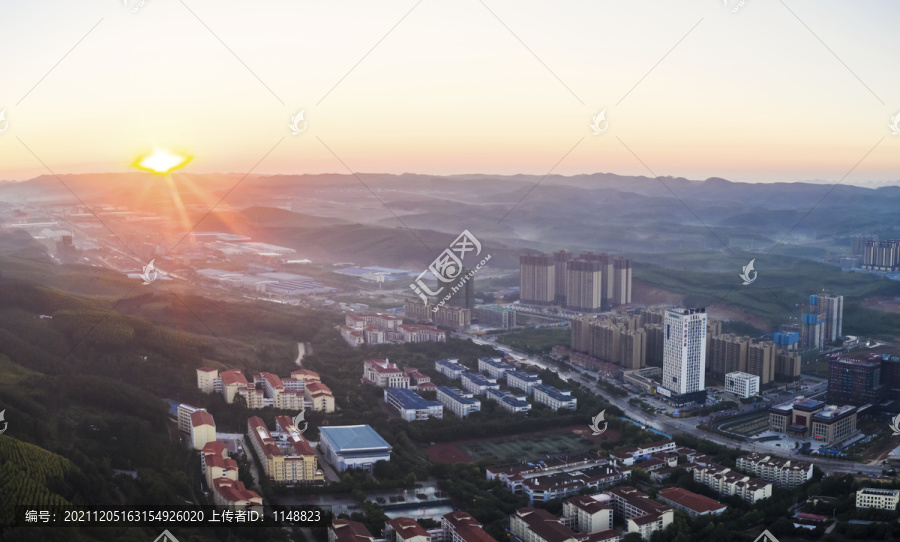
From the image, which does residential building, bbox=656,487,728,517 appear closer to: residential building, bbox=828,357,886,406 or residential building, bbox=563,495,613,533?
residential building, bbox=563,495,613,533

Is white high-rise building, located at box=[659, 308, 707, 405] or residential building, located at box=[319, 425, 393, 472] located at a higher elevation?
white high-rise building, located at box=[659, 308, 707, 405]

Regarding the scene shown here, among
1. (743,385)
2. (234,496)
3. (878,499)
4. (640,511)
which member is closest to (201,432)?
(234,496)

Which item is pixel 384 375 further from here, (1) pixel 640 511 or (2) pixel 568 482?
(1) pixel 640 511

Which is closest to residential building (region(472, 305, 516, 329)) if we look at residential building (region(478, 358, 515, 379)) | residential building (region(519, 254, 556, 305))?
residential building (region(519, 254, 556, 305))

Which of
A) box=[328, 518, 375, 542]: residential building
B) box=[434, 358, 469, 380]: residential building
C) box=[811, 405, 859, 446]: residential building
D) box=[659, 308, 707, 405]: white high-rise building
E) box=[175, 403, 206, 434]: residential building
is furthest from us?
box=[434, 358, 469, 380]: residential building

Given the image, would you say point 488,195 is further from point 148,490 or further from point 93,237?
point 148,490

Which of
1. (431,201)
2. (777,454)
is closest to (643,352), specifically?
(777,454)
